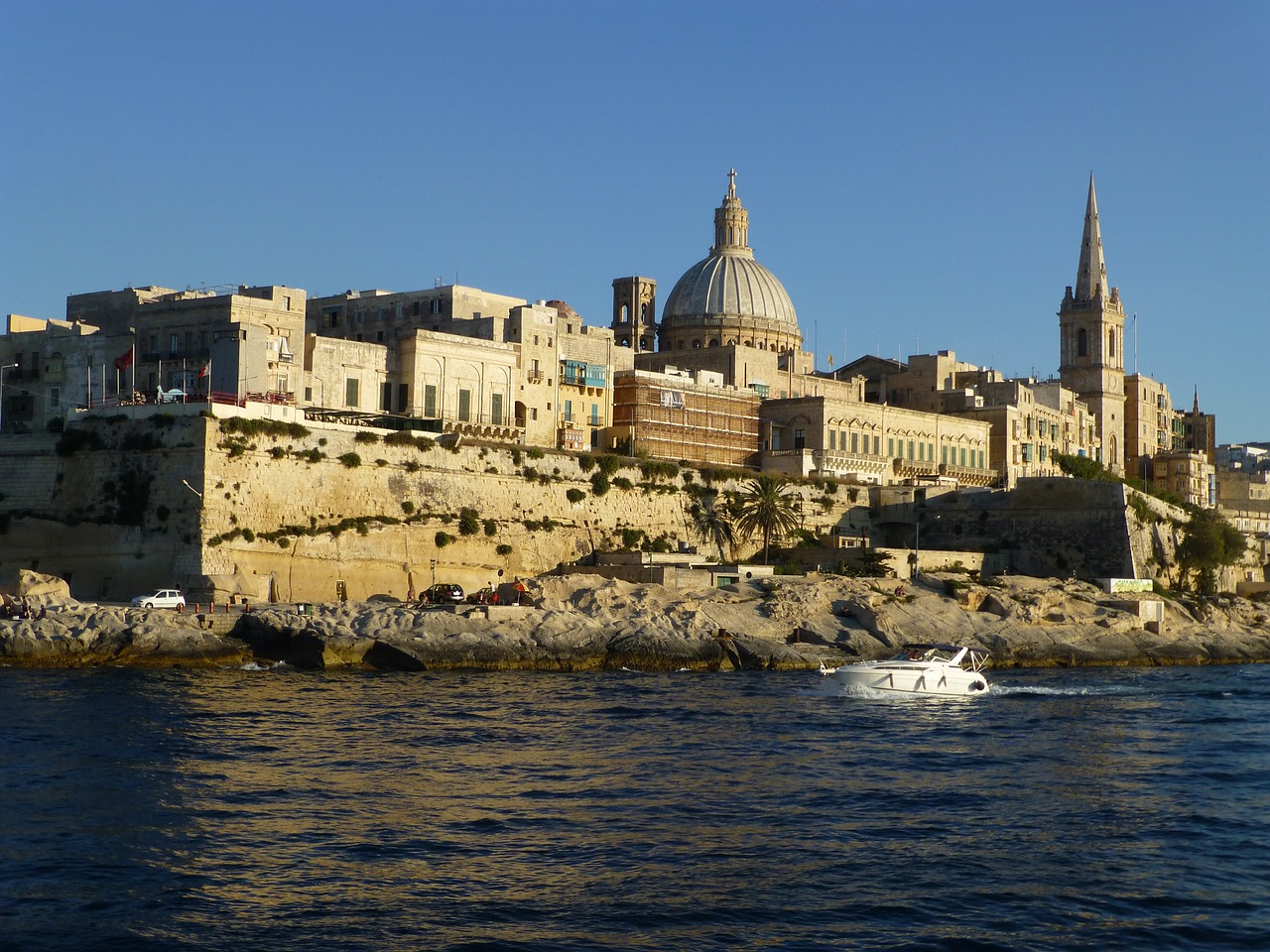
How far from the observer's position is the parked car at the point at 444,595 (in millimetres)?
50944

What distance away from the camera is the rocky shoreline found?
43062 millimetres

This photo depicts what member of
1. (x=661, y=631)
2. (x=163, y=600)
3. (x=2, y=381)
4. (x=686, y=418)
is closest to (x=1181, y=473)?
(x=686, y=418)

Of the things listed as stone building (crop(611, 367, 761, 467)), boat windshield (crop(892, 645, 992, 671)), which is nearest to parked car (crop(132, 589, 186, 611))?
boat windshield (crop(892, 645, 992, 671))

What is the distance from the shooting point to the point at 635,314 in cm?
9938

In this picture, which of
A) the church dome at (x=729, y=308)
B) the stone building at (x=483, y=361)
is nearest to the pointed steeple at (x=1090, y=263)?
the church dome at (x=729, y=308)

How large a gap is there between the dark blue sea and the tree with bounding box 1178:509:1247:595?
115 feet

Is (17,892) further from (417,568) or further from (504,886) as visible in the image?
(417,568)

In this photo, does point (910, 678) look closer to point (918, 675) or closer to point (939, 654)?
point (918, 675)

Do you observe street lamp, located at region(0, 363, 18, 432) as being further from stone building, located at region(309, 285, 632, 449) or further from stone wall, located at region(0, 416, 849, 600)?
stone building, located at region(309, 285, 632, 449)

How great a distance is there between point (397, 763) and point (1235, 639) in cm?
4053

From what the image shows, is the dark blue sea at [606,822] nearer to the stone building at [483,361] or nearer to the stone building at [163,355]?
the stone building at [163,355]

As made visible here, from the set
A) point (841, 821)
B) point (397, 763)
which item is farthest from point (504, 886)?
point (397, 763)

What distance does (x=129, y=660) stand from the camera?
42.3 meters

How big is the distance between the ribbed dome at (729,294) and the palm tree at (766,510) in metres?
26.8
